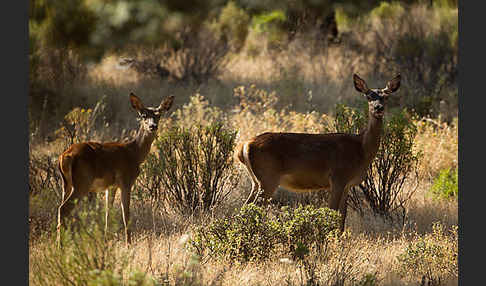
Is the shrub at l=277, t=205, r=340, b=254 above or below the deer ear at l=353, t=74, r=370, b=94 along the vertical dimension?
below

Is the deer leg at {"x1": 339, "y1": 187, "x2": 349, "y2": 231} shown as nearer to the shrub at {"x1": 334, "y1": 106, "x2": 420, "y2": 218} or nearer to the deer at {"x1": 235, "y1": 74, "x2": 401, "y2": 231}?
the deer at {"x1": 235, "y1": 74, "x2": 401, "y2": 231}

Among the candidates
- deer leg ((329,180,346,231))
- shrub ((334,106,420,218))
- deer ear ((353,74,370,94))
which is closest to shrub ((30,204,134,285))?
deer leg ((329,180,346,231))

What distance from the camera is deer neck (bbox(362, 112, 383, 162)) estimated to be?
6688mm

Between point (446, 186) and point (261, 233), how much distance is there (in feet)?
12.9

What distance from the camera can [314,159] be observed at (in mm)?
6648

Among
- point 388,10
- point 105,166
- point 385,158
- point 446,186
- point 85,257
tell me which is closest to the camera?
point 85,257

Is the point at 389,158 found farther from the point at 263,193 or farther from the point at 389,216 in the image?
the point at 263,193

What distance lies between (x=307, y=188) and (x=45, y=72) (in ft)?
30.2

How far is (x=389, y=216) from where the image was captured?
25.6 feet

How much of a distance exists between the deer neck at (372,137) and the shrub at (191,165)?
5.60 ft

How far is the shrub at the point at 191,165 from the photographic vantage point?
7.69 m

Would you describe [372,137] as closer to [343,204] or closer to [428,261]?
[343,204]

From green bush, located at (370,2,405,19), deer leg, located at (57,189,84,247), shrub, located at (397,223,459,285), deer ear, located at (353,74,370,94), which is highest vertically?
green bush, located at (370,2,405,19)

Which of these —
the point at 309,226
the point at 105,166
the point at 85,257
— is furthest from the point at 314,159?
the point at 85,257
